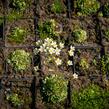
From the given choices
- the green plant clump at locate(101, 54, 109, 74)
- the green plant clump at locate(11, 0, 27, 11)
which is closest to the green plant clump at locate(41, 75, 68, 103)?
the green plant clump at locate(101, 54, 109, 74)

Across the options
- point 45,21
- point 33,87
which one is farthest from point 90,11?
point 33,87

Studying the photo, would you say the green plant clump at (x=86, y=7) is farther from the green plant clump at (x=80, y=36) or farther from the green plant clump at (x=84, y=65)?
the green plant clump at (x=84, y=65)

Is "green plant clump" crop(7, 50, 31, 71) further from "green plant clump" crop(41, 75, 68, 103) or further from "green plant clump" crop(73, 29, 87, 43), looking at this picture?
"green plant clump" crop(73, 29, 87, 43)

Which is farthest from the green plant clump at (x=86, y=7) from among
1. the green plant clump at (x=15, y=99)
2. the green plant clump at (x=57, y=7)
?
the green plant clump at (x=15, y=99)

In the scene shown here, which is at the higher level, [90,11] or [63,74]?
[90,11]

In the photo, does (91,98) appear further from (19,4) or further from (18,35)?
(19,4)

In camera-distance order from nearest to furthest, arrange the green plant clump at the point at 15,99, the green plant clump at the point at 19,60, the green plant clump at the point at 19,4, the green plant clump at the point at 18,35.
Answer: the green plant clump at the point at 15,99 < the green plant clump at the point at 19,60 < the green plant clump at the point at 18,35 < the green plant clump at the point at 19,4

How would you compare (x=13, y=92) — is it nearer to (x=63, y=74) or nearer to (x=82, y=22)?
(x=63, y=74)

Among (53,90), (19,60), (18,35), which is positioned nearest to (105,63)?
(53,90)
